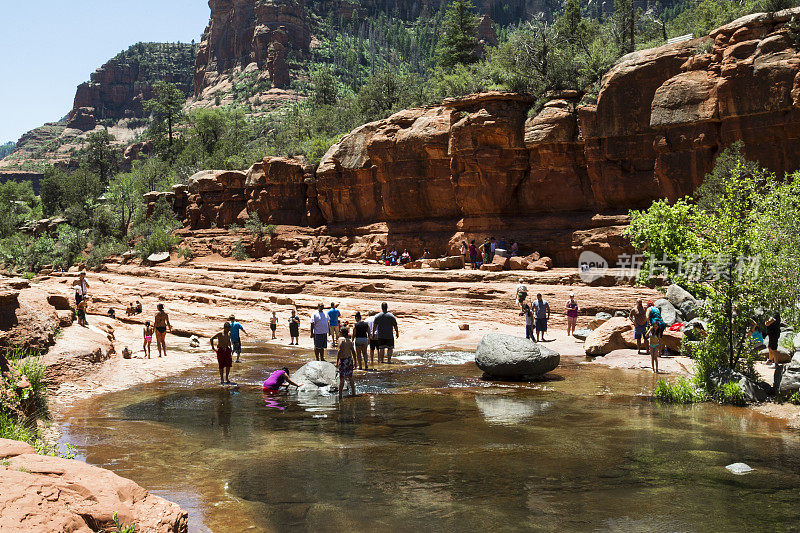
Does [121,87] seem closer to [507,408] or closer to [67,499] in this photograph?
[507,408]

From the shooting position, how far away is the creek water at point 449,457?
6.24m

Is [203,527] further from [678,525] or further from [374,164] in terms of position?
[374,164]

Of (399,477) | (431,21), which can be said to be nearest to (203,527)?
(399,477)

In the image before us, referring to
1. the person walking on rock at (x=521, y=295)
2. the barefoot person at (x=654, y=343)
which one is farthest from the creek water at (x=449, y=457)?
the person walking on rock at (x=521, y=295)

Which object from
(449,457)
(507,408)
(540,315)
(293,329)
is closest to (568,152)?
(540,315)

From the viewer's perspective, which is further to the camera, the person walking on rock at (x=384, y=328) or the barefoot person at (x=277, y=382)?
the person walking on rock at (x=384, y=328)

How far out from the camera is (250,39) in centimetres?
12062

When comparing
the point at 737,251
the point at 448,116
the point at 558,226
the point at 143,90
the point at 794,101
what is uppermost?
the point at 143,90

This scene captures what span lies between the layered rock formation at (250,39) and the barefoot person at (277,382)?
340 feet

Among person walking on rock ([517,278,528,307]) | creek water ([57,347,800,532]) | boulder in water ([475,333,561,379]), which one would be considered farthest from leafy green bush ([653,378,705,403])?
person walking on rock ([517,278,528,307])

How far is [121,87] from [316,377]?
548 feet

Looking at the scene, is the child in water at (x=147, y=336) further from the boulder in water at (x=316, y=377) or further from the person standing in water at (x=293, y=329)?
the boulder in water at (x=316, y=377)

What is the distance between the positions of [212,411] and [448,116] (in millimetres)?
26279

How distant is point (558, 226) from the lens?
Answer: 30844 millimetres
